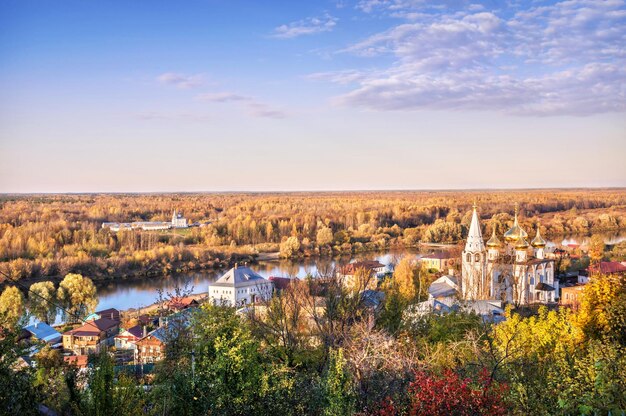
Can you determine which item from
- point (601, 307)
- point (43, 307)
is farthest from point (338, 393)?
point (43, 307)

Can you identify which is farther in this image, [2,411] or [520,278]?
[520,278]

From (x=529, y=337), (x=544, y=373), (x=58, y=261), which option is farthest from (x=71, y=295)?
(x=544, y=373)

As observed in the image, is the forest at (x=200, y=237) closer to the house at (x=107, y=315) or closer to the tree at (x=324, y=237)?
the tree at (x=324, y=237)

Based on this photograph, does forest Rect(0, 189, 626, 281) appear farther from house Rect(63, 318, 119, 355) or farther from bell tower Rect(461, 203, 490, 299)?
house Rect(63, 318, 119, 355)

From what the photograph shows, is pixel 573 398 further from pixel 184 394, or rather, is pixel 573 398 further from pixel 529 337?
pixel 529 337

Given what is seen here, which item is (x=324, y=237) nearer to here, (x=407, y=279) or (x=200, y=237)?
(x=200, y=237)

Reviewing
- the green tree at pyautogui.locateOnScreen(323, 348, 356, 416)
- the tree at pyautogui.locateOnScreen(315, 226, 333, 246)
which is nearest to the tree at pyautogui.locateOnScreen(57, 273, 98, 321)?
the green tree at pyautogui.locateOnScreen(323, 348, 356, 416)

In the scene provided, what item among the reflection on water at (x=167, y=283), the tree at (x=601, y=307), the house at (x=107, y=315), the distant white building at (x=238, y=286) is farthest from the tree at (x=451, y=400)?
the distant white building at (x=238, y=286)
